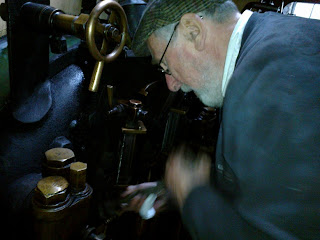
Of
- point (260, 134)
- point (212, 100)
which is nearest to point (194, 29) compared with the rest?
point (212, 100)

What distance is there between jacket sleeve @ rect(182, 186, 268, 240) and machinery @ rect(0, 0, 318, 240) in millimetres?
593

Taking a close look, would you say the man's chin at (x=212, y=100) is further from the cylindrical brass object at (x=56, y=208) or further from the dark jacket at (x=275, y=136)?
the cylindrical brass object at (x=56, y=208)

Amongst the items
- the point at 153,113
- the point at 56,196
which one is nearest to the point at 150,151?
the point at 153,113

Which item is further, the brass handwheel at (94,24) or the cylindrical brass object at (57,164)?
the cylindrical brass object at (57,164)

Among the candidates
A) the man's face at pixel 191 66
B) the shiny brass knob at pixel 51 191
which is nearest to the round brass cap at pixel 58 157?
the shiny brass knob at pixel 51 191

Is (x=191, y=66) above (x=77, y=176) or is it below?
above

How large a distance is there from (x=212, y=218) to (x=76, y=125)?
3.70ft

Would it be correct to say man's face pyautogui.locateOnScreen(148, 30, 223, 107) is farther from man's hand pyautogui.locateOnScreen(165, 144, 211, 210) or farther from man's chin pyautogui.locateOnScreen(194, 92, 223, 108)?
man's hand pyautogui.locateOnScreen(165, 144, 211, 210)

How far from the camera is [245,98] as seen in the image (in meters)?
0.77

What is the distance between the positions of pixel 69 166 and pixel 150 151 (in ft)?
4.19

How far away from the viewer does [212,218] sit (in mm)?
894

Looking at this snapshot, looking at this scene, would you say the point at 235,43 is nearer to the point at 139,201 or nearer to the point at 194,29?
the point at 194,29

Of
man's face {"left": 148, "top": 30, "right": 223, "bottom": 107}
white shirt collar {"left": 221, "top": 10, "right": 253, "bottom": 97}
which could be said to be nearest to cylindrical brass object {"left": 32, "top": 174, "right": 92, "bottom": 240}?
man's face {"left": 148, "top": 30, "right": 223, "bottom": 107}

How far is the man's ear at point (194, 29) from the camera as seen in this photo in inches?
42.6
